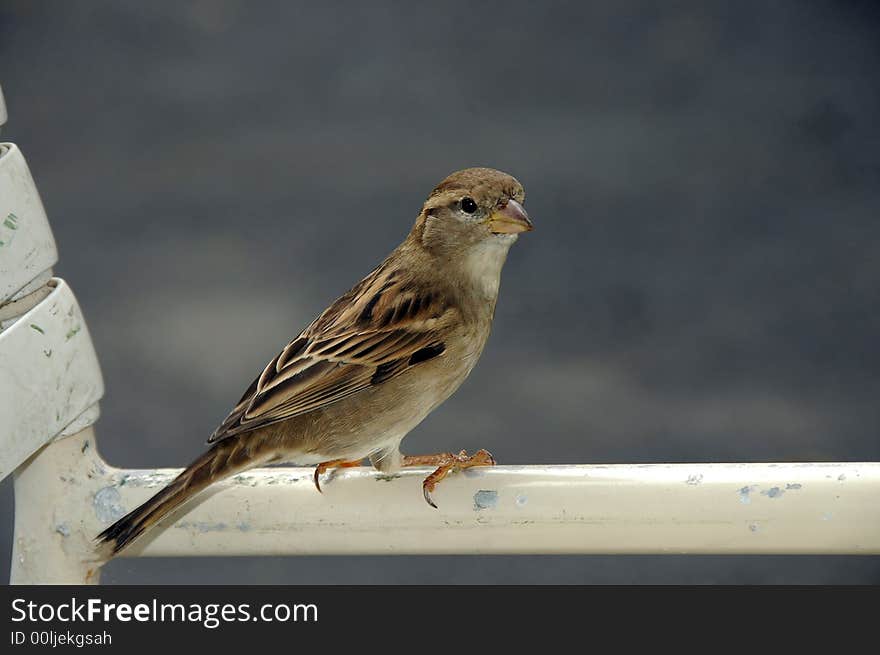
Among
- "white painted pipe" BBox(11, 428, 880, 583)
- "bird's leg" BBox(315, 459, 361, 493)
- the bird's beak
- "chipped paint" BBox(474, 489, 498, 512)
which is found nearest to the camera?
"white painted pipe" BBox(11, 428, 880, 583)

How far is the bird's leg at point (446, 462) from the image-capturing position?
2.06 meters

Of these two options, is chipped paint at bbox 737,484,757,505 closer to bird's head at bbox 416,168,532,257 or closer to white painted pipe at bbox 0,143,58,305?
bird's head at bbox 416,168,532,257

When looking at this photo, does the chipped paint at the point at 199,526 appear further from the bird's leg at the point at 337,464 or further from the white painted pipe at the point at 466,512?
the bird's leg at the point at 337,464

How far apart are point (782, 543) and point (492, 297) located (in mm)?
884

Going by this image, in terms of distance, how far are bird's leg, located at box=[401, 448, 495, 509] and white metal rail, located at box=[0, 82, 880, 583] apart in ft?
0.13

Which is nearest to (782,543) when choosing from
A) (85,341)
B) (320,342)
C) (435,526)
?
(435,526)

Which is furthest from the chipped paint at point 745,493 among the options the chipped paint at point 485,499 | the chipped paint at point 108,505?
the chipped paint at point 108,505

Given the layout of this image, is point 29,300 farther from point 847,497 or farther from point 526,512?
point 847,497

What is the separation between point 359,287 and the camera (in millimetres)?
2496

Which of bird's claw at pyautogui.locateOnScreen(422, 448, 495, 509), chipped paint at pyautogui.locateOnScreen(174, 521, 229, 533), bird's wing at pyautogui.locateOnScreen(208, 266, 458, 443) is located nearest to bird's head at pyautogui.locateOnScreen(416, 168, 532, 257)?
bird's wing at pyautogui.locateOnScreen(208, 266, 458, 443)

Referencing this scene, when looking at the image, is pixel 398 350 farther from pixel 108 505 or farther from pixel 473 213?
pixel 108 505

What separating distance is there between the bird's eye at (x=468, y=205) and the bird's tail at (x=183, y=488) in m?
0.70

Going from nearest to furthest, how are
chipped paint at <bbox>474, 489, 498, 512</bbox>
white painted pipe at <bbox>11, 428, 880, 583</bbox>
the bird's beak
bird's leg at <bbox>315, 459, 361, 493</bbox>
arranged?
white painted pipe at <bbox>11, 428, 880, 583</bbox>
chipped paint at <bbox>474, 489, 498, 512</bbox>
the bird's beak
bird's leg at <bbox>315, 459, 361, 493</bbox>

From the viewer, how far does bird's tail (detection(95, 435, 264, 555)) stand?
188 cm
